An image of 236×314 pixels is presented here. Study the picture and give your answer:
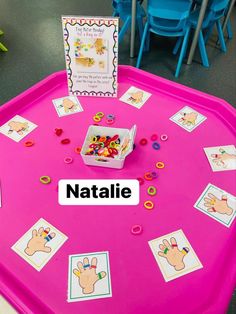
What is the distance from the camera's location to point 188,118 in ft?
4.08

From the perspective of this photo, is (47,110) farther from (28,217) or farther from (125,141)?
(28,217)

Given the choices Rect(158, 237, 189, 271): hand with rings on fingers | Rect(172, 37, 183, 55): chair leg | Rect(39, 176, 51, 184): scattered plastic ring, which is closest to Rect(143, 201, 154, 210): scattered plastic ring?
Rect(158, 237, 189, 271): hand with rings on fingers

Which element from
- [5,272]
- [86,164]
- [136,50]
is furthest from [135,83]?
[136,50]

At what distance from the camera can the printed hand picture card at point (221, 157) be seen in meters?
1.07

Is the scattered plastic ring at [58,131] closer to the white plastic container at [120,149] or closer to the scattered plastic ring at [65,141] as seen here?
the scattered plastic ring at [65,141]

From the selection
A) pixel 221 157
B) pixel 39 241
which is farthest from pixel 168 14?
pixel 39 241

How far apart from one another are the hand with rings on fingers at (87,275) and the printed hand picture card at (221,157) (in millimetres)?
580

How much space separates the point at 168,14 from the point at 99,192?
6.08ft

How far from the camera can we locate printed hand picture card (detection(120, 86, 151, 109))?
130 cm

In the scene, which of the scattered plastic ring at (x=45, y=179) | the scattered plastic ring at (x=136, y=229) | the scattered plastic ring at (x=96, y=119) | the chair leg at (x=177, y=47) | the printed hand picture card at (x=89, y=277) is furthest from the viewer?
the chair leg at (x=177, y=47)

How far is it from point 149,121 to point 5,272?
82cm

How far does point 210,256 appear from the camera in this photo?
85cm

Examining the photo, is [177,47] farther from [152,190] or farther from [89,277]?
[89,277]

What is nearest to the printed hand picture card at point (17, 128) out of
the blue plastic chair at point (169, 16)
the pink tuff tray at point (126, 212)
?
the pink tuff tray at point (126, 212)
